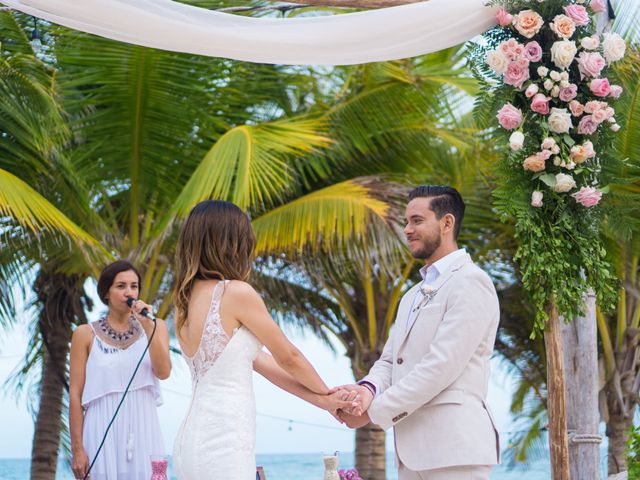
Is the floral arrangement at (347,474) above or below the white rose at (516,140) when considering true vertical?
below

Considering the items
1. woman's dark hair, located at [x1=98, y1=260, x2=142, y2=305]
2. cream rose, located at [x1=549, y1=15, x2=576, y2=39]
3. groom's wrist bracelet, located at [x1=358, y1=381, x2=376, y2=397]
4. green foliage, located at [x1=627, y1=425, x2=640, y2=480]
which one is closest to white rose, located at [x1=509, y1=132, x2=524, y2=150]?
cream rose, located at [x1=549, y1=15, x2=576, y2=39]

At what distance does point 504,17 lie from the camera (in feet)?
17.2

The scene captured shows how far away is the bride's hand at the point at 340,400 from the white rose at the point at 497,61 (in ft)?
6.22

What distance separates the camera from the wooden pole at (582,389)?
629 centimetres

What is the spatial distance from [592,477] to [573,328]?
100 centimetres

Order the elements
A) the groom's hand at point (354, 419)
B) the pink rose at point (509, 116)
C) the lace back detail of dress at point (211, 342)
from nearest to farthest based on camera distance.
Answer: the lace back detail of dress at point (211, 342) < the groom's hand at point (354, 419) < the pink rose at point (509, 116)

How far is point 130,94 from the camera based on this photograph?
32.5 ft

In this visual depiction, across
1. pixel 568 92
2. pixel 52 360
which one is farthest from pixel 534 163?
pixel 52 360

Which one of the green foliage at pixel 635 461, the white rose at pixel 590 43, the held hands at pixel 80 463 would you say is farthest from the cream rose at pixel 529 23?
the held hands at pixel 80 463

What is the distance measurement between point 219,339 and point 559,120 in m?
2.23

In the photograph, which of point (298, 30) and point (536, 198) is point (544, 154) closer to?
point (536, 198)

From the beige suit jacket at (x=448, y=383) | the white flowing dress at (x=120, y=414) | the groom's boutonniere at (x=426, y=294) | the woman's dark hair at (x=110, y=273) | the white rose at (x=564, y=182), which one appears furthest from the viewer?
the woman's dark hair at (x=110, y=273)

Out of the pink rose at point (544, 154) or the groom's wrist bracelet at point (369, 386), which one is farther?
the pink rose at point (544, 154)

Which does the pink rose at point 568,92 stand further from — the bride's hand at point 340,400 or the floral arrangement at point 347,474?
the floral arrangement at point 347,474
